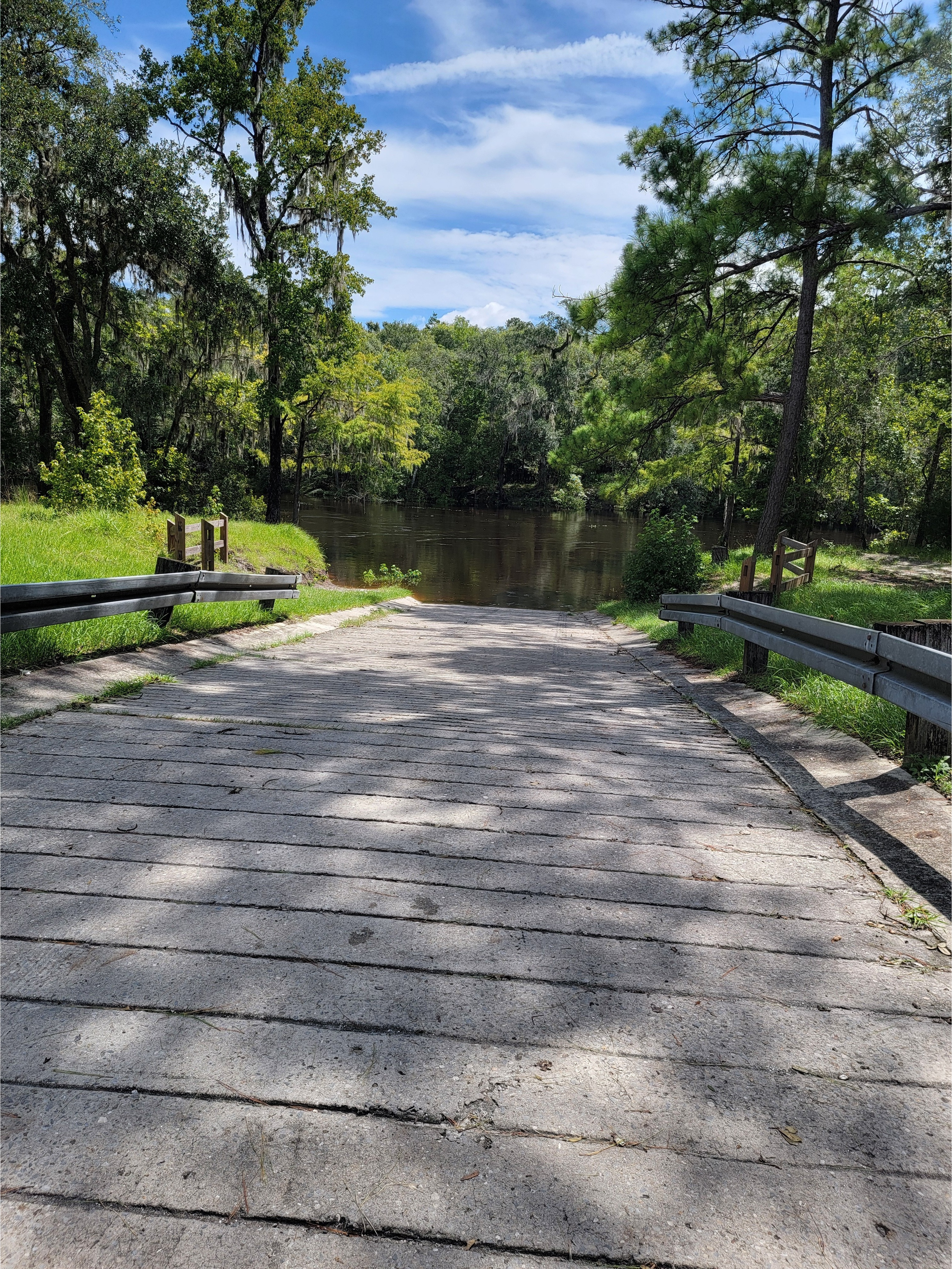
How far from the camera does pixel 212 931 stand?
191 centimetres

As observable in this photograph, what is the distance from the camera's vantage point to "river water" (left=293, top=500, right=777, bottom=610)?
24094 mm

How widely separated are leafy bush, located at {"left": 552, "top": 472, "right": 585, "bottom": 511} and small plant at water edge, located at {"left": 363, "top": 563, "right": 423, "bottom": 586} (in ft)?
90.9

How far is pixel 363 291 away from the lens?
70.9 ft

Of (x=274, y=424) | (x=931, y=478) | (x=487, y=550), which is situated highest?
(x=274, y=424)

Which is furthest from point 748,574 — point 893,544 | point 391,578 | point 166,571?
point 893,544

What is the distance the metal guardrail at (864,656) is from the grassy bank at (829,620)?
226 mm

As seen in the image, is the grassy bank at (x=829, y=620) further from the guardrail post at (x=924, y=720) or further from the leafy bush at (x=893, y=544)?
the leafy bush at (x=893, y=544)

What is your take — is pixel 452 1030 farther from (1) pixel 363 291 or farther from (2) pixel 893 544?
(2) pixel 893 544

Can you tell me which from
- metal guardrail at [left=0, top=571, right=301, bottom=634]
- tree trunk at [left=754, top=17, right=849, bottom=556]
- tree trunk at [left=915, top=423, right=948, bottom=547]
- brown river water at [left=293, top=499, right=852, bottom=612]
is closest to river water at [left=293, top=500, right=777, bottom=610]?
brown river water at [left=293, top=499, right=852, bottom=612]

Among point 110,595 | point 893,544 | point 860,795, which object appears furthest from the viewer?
point 893,544

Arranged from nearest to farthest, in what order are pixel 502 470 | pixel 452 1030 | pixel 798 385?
pixel 452 1030, pixel 798 385, pixel 502 470

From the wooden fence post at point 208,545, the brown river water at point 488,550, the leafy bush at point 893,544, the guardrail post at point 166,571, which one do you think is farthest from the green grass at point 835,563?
the guardrail post at point 166,571

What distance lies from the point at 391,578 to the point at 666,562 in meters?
9.80

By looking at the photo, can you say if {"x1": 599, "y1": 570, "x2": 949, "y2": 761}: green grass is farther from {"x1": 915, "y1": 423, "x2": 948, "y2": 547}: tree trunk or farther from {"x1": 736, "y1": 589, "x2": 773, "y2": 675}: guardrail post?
{"x1": 915, "y1": 423, "x2": 948, "y2": 547}: tree trunk
